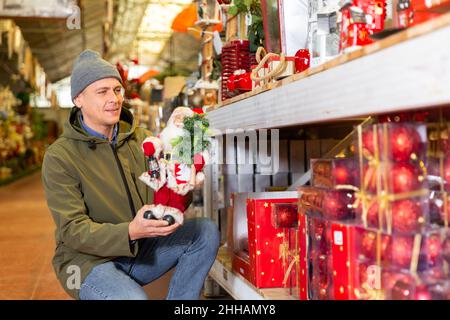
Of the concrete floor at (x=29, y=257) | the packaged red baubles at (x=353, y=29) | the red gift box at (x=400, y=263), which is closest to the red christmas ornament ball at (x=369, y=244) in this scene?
the red gift box at (x=400, y=263)

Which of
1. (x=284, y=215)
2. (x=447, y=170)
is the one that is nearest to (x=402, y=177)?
(x=447, y=170)

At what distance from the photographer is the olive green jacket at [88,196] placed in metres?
1.92

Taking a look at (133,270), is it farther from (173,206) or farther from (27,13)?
(27,13)

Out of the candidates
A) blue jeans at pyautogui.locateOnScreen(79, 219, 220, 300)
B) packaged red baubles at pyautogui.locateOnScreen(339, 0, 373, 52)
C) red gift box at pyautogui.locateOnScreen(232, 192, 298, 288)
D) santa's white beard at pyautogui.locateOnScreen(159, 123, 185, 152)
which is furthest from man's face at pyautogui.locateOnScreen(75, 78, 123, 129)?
packaged red baubles at pyautogui.locateOnScreen(339, 0, 373, 52)

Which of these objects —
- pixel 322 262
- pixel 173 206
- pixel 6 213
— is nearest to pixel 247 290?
pixel 173 206

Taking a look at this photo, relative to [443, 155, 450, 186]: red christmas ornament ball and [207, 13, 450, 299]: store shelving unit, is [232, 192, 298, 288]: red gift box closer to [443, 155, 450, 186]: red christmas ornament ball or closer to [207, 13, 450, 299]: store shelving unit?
[207, 13, 450, 299]: store shelving unit

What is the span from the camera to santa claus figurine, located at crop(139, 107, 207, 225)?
1.84 metres

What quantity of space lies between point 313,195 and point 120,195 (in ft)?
2.73

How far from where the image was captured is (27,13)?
3590mm

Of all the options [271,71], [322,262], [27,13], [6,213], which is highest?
[27,13]

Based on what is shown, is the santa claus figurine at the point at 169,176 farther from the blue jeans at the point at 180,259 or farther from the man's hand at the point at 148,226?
the blue jeans at the point at 180,259

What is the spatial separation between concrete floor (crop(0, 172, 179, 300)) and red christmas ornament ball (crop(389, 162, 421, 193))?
6.71 feet

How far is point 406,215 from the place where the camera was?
4.18 feet

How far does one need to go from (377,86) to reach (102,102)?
128 cm
